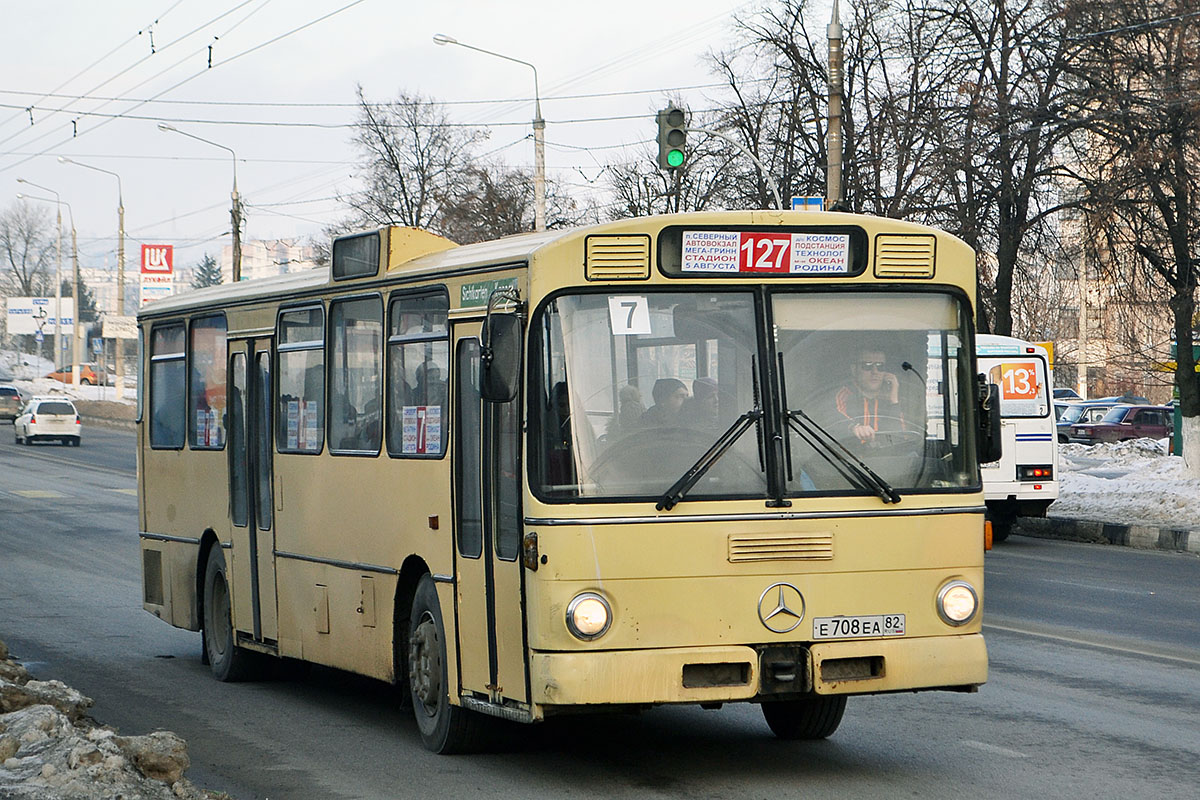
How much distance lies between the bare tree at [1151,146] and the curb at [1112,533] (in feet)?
15.1

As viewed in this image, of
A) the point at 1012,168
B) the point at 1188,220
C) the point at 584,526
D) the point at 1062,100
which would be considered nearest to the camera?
the point at 584,526

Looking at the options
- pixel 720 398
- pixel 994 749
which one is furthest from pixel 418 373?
pixel 994 749

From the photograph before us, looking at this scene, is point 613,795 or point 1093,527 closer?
point 613,795

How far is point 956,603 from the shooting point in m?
7.15

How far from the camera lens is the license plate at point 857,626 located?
22.7 feet

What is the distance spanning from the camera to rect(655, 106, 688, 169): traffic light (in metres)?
21.5

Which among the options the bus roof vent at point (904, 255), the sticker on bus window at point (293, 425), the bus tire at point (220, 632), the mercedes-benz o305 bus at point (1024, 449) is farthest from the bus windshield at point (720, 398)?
the mercedes-benz o305 bus at point (1024, 449)

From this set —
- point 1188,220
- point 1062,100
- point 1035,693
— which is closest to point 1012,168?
point 1062,100

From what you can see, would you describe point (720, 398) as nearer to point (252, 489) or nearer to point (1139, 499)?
point (252, 489)

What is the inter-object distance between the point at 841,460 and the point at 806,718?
1.70 m

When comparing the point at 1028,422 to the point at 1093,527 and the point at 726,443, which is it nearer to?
the point at 1093,527

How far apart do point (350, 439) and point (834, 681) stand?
130 inches

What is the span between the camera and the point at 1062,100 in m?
28.3

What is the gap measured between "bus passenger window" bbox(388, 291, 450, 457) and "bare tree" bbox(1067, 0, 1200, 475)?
57.3ft
